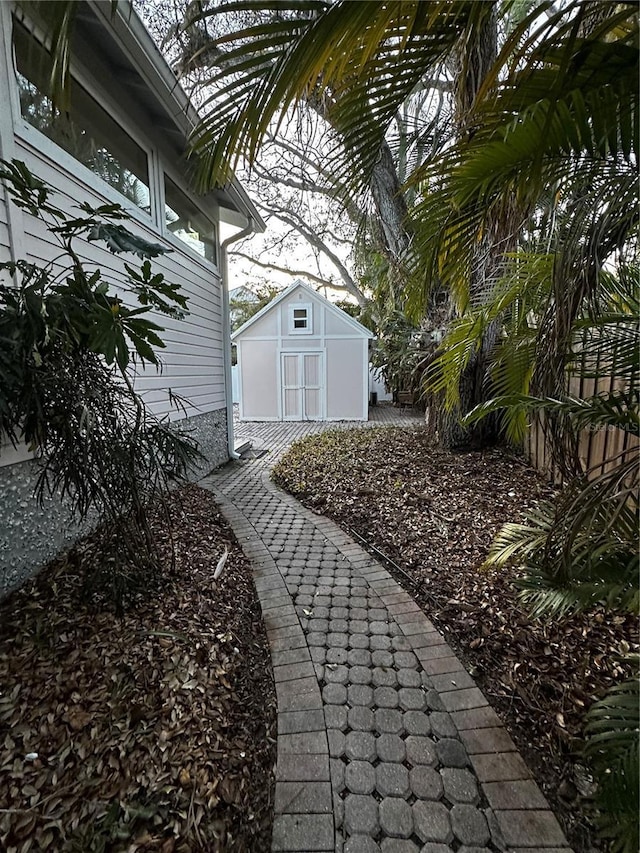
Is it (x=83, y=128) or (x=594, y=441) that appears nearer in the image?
(x=83, y=128)

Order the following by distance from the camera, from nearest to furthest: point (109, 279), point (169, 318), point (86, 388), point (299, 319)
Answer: point (86, 388), point (109, 279), point (169, 318), point (299, 319)

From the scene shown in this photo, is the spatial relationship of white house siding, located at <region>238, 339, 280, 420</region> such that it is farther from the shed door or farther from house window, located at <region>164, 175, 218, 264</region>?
house window, located at <region>164, 175, 218, 264</region>

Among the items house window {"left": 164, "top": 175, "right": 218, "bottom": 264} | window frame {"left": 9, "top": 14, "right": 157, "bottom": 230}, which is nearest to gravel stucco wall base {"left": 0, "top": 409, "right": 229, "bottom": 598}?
window frame {"left": 9, "top": 14, "right": 157, "bottom": 230}

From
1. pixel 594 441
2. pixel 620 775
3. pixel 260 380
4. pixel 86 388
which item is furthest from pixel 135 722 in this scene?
pixel 260 380

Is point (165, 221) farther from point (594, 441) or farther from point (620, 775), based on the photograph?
point (620, 775)

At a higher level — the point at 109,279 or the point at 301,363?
the point at 109,279

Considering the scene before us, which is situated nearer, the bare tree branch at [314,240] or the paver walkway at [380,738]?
the paver walkway at [380,738]

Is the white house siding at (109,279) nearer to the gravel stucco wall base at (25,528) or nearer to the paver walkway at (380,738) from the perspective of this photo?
the gravel stucco wall base at (25,528)

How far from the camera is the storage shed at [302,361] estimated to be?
1070 cm

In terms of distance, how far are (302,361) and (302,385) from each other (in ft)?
2.21

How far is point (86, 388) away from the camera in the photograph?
1.78m

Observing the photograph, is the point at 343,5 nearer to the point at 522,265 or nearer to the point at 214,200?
the point at 522,265

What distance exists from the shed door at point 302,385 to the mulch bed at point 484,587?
18.8 ft

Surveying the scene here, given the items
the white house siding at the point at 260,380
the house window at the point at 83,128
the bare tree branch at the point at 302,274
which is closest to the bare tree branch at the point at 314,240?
the bare tree branch at the point at 302,274
